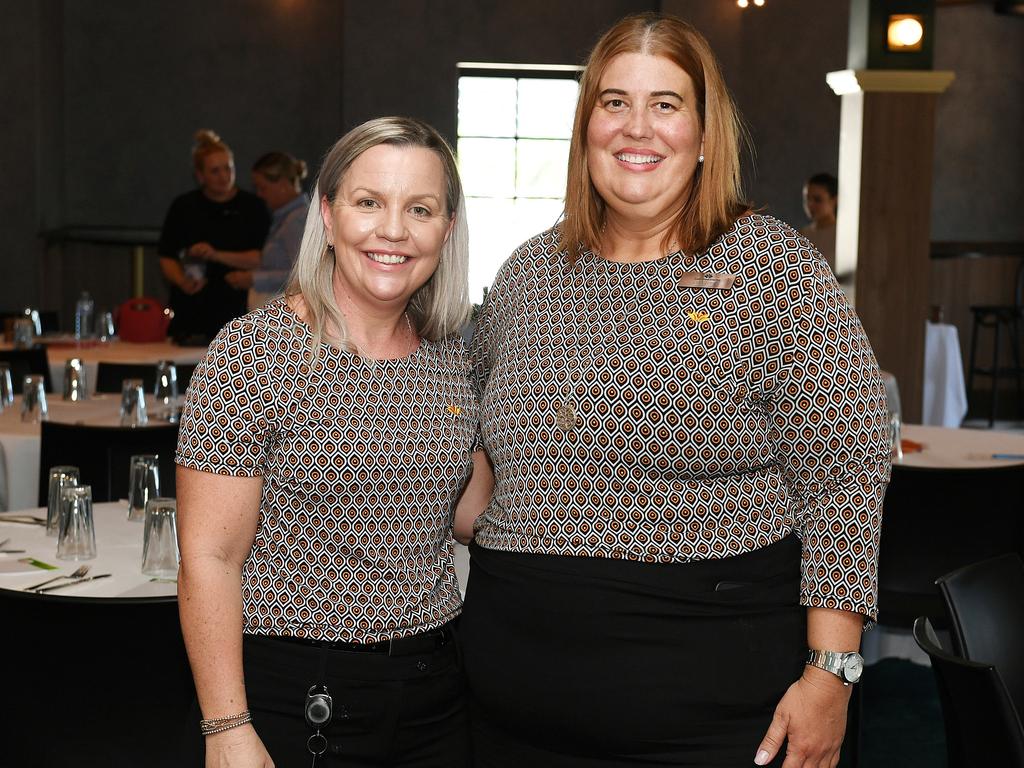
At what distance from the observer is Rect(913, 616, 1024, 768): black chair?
67.9 inches

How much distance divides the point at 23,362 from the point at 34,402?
1.14 metres

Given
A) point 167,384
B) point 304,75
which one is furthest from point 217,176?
point 304,75

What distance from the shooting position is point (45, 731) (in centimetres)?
204

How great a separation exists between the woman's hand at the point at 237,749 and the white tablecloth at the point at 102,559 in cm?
65

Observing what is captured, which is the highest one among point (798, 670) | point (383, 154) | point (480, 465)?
point (383, 154)

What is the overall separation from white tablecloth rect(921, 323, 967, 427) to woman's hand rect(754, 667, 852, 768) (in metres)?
7.74

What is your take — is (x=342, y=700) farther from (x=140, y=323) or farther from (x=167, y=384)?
(x=140, y=323)

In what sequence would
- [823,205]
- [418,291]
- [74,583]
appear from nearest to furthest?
[418,291], [74,583], [823,205]

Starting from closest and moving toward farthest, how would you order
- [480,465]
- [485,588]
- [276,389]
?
[276,389], [485,588], [480,465]

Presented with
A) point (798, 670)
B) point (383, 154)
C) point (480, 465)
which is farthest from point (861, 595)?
point (383, 154)

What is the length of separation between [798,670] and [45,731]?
121 centimetres

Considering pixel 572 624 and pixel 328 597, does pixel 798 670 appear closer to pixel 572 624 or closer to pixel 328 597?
pixel 572 624

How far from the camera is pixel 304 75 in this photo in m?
11.5

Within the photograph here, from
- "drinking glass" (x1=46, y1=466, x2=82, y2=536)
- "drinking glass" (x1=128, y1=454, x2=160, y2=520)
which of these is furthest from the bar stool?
"drinking glass" (x1=46, y1=466, x2=82, y2=536)
